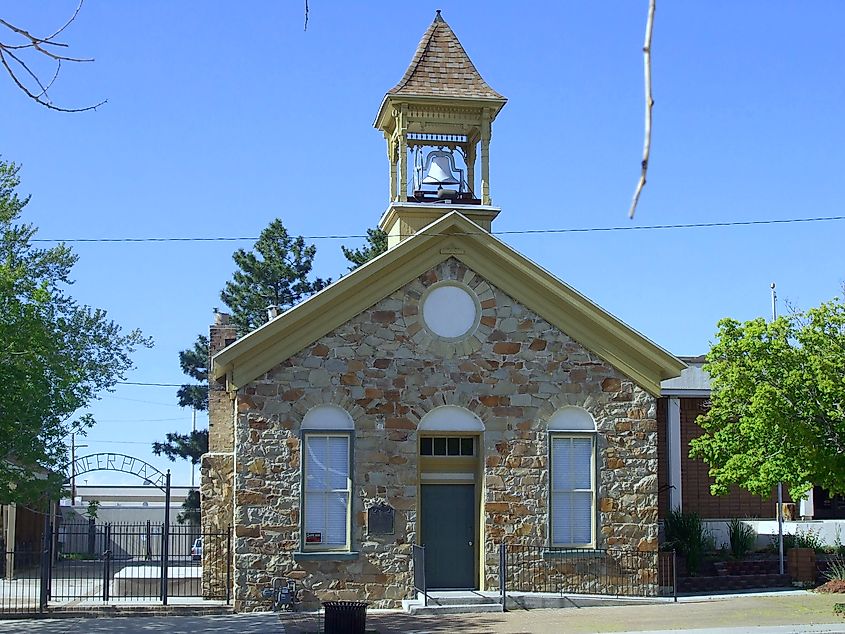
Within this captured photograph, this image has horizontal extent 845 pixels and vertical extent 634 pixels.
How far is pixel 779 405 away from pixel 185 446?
38.3m

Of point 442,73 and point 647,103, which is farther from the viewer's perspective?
point 442,73

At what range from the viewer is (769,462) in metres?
22.0

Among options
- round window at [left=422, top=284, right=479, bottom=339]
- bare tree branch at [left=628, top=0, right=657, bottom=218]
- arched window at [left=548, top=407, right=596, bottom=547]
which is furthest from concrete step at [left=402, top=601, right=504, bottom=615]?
bare tree branch at [left=628, top=0, right=657, bottom=218]

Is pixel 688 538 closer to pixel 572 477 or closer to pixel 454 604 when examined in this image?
pixel 572 477

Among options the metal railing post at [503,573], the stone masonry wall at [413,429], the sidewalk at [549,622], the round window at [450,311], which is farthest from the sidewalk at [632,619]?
the round window at [450,311]

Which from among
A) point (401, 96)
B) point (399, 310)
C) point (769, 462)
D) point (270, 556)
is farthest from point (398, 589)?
point (401, 96)

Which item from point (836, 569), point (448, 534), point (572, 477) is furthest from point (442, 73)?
point (836, 569)

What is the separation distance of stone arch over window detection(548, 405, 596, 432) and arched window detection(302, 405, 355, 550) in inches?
156

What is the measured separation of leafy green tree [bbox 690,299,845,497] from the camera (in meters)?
20.5

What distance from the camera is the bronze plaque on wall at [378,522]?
2223 cm

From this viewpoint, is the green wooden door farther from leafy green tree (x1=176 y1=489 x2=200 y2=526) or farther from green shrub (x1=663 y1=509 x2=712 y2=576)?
leafy green tree (x1=176 y1=489 x2=200 y2=526)

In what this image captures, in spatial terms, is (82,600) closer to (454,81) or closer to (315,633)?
(315,633)

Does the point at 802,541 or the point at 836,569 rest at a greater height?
the point at 802,541

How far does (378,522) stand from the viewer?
22.2 m
